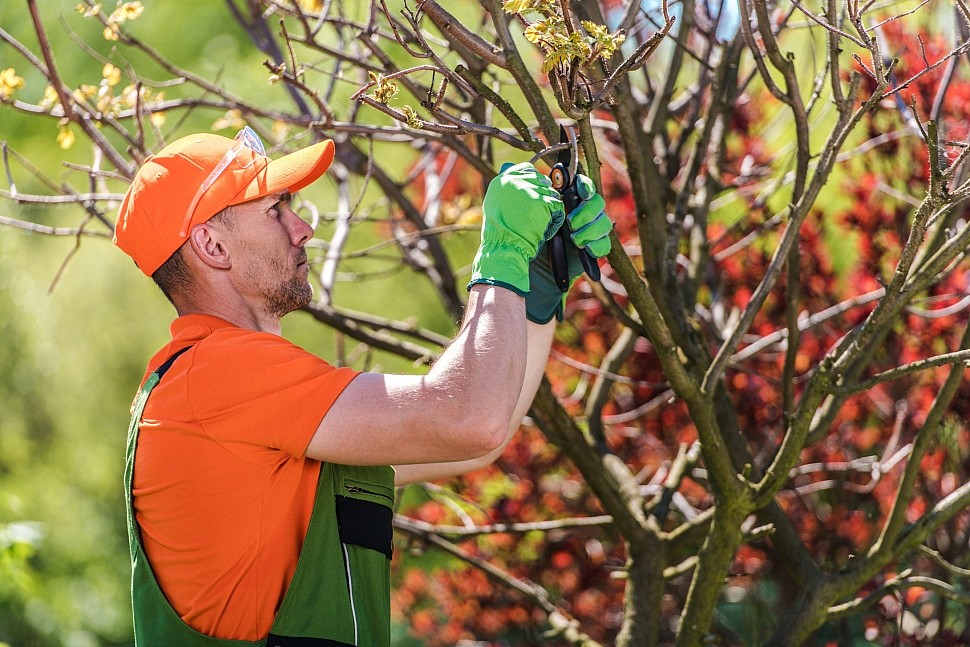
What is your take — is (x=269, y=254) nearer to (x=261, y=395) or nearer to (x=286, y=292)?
(x=286, y=292)

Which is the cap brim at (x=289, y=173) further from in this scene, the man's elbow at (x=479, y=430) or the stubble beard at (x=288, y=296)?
the man's elbow at (x=479, y=430)

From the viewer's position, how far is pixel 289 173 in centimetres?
209

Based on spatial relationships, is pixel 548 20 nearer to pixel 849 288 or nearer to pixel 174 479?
pixel 174 479

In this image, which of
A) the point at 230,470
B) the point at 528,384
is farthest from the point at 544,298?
the point at 230,470

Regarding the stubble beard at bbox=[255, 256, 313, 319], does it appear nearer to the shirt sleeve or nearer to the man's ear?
the man's ear

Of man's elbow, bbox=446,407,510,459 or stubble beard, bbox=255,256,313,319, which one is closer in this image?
man's elbow, bbox=446,407,510,459

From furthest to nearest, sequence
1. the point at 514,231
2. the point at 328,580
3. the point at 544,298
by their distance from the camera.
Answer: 1. the point at 544,298
2. the point at 514,231
3. the point at 328,580

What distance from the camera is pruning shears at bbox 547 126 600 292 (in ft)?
6.88

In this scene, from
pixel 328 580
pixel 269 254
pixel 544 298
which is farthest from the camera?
pixel 544 298

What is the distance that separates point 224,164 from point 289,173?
131mm

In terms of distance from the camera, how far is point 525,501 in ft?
14.3

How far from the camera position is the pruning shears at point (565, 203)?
210cm

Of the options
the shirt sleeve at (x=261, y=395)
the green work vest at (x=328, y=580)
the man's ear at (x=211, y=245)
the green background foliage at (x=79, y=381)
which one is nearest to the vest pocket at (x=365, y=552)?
the green work vest at (x=328, y=580)

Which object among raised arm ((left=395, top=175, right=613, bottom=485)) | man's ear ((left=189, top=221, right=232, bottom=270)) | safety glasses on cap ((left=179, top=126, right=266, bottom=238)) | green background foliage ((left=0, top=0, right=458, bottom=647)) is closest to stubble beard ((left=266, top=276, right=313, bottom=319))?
man's ear ((left=189, top=221, right=232, bottom=270))
